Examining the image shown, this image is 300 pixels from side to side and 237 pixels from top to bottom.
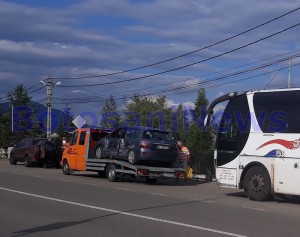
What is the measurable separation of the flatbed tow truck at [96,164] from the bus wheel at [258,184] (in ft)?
16.3

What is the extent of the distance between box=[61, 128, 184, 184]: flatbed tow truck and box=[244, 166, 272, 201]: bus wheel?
16.3 feet

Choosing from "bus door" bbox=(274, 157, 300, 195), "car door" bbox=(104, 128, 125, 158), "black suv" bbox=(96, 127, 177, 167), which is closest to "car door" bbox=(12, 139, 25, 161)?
"car door" bbox=(104, 128, 125, 158)

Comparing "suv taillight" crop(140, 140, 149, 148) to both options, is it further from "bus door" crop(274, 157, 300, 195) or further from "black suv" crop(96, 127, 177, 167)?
"bus door" crop(274, 157, 300, 195)

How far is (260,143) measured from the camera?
15.6m

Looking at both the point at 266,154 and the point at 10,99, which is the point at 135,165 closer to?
the point at 266,154

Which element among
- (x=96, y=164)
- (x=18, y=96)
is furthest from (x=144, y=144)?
(x=18, y=96)

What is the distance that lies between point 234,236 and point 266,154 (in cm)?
657

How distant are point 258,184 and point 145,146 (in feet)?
18.8

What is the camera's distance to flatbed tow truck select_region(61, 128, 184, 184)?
20159mm

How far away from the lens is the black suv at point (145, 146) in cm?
2008

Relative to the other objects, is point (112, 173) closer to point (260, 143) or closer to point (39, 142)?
point (260, 143)

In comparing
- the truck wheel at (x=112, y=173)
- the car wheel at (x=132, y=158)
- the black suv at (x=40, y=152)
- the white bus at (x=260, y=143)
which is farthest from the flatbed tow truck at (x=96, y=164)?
the black suv at (x=40, y=152)

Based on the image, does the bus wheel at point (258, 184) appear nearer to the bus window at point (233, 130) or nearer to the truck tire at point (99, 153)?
the bus window at point (233, 130)

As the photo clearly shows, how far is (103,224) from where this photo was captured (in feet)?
33.8
